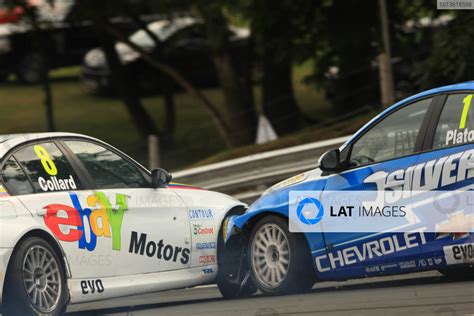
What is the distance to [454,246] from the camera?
7777 millimetres

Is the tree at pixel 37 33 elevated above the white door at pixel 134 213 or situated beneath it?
elevated above

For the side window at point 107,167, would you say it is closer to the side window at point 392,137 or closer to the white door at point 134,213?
the white door at point 134,213

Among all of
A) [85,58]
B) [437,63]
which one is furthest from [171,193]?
[85,58]

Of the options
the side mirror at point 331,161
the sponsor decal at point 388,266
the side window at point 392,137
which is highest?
the side window at point 392,137

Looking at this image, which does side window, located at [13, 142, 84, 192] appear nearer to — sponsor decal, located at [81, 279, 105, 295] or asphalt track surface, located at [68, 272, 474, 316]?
sponsor decal, located at [81, 279, 105, 295]

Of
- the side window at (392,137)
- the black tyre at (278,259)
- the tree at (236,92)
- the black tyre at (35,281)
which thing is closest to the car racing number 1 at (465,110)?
the side window at (392,137)

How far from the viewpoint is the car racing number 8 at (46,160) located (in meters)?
8.46

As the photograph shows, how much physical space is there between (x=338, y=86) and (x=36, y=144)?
12911 mm

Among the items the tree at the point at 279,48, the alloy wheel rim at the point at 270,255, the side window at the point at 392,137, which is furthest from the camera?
the tree at the point at 279,48

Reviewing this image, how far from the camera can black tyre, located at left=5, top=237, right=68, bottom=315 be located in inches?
299

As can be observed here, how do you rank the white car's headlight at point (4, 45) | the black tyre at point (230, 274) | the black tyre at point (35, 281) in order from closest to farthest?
the black tyre at point (35, 281) → the black tyre at point (230, 274) → the white car's headlight at point (4, 45)

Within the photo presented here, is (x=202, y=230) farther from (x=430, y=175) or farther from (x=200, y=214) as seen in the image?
(x=430, y=175)

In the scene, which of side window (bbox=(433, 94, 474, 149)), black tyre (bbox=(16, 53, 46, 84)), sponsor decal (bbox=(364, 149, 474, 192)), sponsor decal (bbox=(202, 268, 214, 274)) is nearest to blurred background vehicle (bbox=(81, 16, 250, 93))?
black tyre (bbox=(16, 53, 46, 84))

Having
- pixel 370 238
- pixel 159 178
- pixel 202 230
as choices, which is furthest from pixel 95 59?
pixel 370 238
